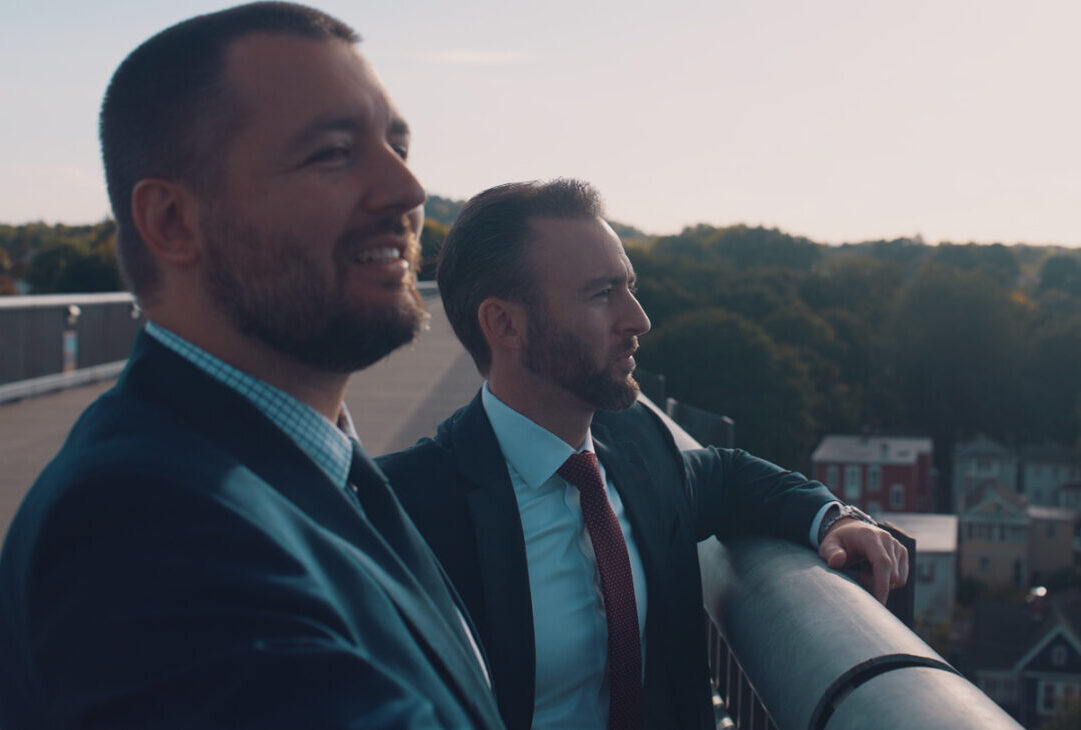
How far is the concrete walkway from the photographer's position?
849cm

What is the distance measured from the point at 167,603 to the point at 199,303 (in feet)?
1.66

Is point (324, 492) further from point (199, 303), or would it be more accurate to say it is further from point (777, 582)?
point (777, 582)

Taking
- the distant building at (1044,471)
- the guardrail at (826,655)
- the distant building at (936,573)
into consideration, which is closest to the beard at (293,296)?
the guardrail at (826,655)

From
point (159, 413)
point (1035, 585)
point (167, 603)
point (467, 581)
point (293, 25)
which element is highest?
point (293, 25)

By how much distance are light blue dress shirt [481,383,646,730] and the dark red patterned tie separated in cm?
5

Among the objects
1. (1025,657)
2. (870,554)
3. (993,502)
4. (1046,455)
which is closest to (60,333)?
(870,554)

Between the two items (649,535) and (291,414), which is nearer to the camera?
(291,414)

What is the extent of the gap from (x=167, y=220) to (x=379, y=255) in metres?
0.28

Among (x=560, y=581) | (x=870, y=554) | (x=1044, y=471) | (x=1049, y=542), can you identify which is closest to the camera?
(x=870, y=554)

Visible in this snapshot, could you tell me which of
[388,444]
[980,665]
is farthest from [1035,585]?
[388,444]

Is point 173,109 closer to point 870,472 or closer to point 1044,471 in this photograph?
point 870,472

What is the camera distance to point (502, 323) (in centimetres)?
318

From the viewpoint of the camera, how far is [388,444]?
9.38 m

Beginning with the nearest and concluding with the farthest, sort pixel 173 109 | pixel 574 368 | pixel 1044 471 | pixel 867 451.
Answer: pixel 173 109 → pixel 574 368 → pixel 867 451 → pixel 1044 471
